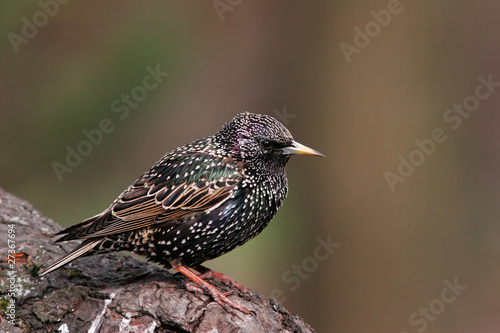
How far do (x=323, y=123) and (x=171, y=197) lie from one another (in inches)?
157

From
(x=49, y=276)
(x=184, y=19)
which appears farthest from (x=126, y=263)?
(x=184, y=19)

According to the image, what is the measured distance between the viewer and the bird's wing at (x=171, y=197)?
421 cm

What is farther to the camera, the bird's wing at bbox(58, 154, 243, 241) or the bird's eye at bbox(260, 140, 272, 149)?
the bird's eye at bbox(260, 140, 272, 149)

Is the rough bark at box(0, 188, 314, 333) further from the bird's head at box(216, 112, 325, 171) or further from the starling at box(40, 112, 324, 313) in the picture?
the bird's head at box(216, 112, 325, 171)

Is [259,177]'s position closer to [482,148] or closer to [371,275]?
[371,275]

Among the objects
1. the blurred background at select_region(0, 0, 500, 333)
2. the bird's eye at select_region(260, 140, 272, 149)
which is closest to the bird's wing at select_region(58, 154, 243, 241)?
the bird's eye at select_region(260, 140, 272, 149)

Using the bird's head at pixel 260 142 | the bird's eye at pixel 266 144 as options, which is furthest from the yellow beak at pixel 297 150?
the bird's eye at pixel 266 144

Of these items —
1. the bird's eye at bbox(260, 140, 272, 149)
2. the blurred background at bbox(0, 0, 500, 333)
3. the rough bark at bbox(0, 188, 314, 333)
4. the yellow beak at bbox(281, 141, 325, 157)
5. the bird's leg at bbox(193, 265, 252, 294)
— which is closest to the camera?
the rough bark at bbox(0, 188, 314, 333)

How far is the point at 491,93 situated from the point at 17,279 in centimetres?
783

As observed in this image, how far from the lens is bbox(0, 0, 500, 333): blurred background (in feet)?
25.1

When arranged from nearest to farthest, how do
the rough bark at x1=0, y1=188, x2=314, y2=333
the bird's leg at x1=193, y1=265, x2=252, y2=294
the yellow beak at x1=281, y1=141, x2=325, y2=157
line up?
the rough bark at x1=0, y1=188, x2=314, y2=333 < the bird's leg at x1=193, y1=265, x2=252, y2=294 < the yellow beak at x1=281, y1=141, x2=325, y2=157

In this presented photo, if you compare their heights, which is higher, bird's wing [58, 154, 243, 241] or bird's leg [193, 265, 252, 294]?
bird's wing [58, 154, 243, 241]

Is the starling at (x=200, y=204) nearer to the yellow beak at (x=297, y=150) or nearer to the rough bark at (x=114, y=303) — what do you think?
the yellow beak at (x=297, y=150)

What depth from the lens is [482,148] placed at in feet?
30.2
